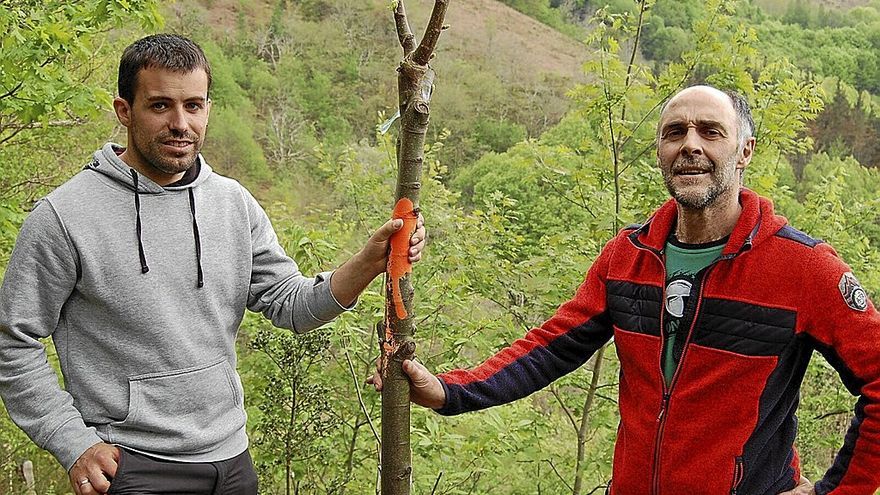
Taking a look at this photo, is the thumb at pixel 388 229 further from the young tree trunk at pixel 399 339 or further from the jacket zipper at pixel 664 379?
the jacket zipper at pixel 664 379

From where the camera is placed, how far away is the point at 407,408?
208 centimetres

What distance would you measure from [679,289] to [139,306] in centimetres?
142

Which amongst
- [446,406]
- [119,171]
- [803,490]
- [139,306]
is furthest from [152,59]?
[803,490]

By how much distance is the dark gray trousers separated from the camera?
6.50 ft

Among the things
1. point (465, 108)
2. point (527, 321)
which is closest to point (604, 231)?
point (527, 321)

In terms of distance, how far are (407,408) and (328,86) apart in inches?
1892

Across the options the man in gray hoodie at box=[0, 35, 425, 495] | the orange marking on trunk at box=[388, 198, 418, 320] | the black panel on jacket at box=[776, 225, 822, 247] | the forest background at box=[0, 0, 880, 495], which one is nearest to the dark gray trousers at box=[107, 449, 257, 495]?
the man in gray hoodie at box=[0, 35, 425, 495]

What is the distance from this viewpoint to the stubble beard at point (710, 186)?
216 centimetres

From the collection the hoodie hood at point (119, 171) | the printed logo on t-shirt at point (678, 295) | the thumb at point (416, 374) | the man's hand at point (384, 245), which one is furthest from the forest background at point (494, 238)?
the hoodie hood at point (119, 171)

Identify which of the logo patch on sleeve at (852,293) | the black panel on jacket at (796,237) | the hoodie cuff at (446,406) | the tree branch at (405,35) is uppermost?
the tree branch at (405,35)

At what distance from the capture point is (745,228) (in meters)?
2.12

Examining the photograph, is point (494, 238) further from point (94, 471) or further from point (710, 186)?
point (94, 471)

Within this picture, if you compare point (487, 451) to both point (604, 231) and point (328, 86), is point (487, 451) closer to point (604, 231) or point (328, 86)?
point (604, 231)

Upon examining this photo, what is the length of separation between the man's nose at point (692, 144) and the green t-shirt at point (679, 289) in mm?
256
